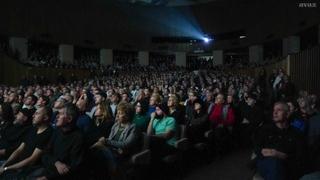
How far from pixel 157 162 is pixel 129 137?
0.76 m

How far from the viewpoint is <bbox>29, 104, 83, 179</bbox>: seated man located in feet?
14.0

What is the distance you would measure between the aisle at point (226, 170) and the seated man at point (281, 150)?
1.81 metres

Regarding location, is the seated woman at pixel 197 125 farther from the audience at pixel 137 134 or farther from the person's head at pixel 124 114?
the person's head at pixel 124 114

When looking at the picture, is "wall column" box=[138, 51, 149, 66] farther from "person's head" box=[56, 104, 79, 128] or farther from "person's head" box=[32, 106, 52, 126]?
"person's head" box=[56, 104, 79, 128]

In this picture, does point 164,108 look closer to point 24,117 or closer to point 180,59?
point 24,117

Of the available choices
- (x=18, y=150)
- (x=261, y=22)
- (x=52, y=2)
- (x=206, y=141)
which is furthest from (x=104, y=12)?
(x=18, y=150)

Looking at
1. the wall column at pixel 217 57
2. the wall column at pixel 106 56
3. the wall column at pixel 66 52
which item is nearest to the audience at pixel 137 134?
the wall column at pixel 66 52

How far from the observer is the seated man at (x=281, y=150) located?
4305 mm

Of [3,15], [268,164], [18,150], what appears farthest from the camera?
[3,15]

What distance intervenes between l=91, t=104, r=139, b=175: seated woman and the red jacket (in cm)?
267

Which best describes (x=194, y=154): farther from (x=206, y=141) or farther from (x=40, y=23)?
(x=40, y=23)

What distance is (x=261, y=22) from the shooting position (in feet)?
91.8

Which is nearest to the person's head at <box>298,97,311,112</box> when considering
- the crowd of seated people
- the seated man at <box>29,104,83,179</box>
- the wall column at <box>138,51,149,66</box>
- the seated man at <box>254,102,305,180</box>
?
the crowd of seated people

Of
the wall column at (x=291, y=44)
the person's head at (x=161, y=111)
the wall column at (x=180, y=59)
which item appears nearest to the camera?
the person's head at (x=161, y=111)
